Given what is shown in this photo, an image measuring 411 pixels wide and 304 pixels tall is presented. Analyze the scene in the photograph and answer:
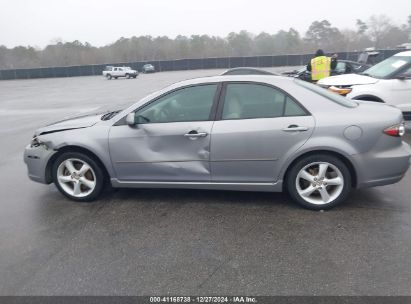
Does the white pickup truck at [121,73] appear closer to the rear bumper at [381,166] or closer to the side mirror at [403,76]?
the side mirror at [403,76]

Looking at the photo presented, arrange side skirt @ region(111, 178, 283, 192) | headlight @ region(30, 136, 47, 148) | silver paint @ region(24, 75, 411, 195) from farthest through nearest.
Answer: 1. headlight @ region(30, 136, 47, 148)
2. side skirt @ region(111, 178, 283, 192)
3. silver paint @ region(24, 75, 411, 195)

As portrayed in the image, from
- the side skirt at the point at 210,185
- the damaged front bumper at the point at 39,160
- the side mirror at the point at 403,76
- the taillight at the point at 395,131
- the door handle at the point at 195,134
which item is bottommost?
the side skirt at the point at 210,185

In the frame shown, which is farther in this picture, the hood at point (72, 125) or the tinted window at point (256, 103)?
the hood at point (72, 125)

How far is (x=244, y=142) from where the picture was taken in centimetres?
383

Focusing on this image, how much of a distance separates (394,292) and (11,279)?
10.1 feet

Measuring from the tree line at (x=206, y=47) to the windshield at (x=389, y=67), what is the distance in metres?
71.3

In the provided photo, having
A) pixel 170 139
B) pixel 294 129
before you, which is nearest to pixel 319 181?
pixel 294 129

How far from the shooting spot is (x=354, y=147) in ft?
12.2

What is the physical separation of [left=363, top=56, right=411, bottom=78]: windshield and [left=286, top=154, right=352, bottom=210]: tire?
4.48 m

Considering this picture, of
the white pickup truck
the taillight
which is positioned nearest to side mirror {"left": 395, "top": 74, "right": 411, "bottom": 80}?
the taillight

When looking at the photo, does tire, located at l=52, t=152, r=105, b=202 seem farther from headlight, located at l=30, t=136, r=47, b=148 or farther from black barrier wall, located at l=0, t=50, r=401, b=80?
black barrier wall, located at l=0, t=50, r=401, b=80

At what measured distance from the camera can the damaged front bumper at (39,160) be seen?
4.39 metres

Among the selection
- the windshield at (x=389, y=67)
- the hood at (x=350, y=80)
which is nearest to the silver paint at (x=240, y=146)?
the hood at (x=350, y=80)

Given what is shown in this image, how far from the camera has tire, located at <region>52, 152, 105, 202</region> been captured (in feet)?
14.1
